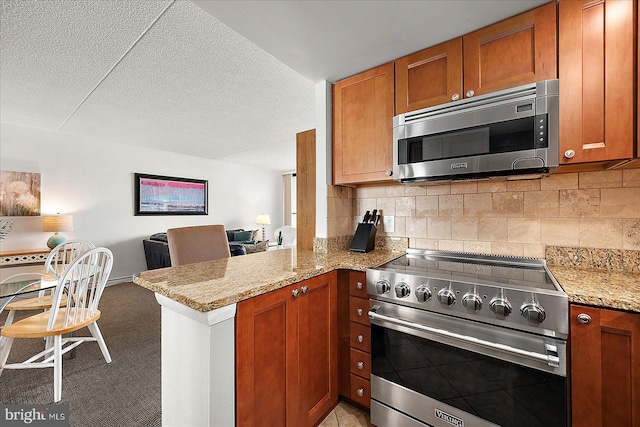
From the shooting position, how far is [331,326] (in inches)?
60.0

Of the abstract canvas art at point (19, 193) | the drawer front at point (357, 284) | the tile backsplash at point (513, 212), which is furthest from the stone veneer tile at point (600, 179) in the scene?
the abstract canvas art at point (19, 193)

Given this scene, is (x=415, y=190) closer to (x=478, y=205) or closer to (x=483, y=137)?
(x=478, y=205)

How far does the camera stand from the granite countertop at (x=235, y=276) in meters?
0.96

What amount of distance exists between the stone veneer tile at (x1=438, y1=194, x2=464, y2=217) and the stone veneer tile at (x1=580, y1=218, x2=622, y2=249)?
A: 606 millimetres

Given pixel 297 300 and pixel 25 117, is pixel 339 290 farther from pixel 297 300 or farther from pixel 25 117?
pixel 25 117

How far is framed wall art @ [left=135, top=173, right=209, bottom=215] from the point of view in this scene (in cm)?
486

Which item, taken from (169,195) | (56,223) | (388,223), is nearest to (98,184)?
(56,223)

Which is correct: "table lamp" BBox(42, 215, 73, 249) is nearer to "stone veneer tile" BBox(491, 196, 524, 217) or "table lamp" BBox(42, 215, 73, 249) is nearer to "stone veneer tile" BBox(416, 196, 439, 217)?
"stone veneer tile" BBox(416, 196, 439, 217)

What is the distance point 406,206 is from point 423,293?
3.03 feet

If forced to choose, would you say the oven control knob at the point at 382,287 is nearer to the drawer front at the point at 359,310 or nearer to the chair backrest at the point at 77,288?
the drawer front at the point at 359,310

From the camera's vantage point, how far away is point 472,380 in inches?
46.5

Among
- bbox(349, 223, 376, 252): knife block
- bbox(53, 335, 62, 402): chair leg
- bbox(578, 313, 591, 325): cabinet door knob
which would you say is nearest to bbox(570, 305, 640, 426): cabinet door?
bbox(578, 313, 591, 325): cabinet door knob

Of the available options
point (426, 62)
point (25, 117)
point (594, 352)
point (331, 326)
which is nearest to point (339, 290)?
point (331, 326)

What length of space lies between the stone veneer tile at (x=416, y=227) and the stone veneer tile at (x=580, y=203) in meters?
0.75
